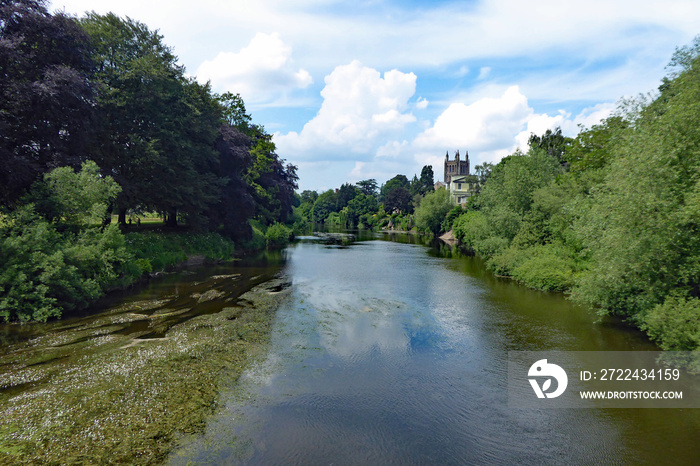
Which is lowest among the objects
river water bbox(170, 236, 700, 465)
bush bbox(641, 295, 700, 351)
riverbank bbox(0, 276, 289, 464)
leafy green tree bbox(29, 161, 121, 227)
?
river water bbox(170, 236, 700, 465)

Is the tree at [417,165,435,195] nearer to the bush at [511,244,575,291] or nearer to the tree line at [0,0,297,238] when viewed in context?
the tree line at [0,0,297,238]

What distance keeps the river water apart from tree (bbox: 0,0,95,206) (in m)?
15.3

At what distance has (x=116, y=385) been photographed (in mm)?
10148

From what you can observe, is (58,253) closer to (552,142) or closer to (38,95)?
(38,95)

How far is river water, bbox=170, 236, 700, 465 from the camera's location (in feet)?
26.4

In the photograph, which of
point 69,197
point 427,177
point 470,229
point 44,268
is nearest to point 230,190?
point 69,197

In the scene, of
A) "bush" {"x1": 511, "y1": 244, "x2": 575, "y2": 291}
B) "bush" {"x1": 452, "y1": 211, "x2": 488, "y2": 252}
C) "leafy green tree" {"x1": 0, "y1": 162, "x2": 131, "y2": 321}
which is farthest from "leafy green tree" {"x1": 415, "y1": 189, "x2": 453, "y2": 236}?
"leafy green tree" {"x1": 0, "y1": 162, "x2": 131, "y2": 321}

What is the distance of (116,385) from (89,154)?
73.4 ft

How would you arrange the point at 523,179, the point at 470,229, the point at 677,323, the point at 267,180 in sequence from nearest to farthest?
the point at 677,323 → the point at 523,179 → the point at 470,229 → the point at 267,180

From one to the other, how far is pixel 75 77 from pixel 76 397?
18841 millimetres

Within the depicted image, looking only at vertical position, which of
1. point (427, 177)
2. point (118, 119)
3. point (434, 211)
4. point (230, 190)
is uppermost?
point (427, 177)

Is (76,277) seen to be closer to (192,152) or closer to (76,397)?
(76,397)

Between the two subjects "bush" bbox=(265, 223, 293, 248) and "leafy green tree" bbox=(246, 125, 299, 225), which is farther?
Result: "bush" bbox=(265, 223, 293, 248)

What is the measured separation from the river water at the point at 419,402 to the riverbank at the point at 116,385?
81cm
